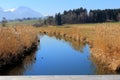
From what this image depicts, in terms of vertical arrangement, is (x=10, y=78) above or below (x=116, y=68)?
above

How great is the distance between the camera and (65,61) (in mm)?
15766

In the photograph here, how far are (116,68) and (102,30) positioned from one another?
14.6ft

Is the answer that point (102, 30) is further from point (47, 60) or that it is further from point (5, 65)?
point (5, 65)

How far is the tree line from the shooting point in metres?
69.6

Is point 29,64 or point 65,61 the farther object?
point 65,61

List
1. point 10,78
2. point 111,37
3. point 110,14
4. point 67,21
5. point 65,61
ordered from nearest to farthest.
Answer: point 10,78 → point 111,37 → point 65,61 → point 110,14 → point 67,21

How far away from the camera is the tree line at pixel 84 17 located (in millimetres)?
69562

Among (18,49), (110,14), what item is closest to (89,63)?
(18,49)

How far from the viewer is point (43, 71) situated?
42.4 feet

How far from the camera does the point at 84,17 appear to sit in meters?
72.8

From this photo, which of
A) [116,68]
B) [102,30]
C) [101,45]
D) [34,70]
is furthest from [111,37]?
[34,70]

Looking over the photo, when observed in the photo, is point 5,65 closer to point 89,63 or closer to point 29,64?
point 29,64

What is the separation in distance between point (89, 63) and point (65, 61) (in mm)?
1551

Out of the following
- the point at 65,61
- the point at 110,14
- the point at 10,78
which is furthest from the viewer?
the point at 110,14
